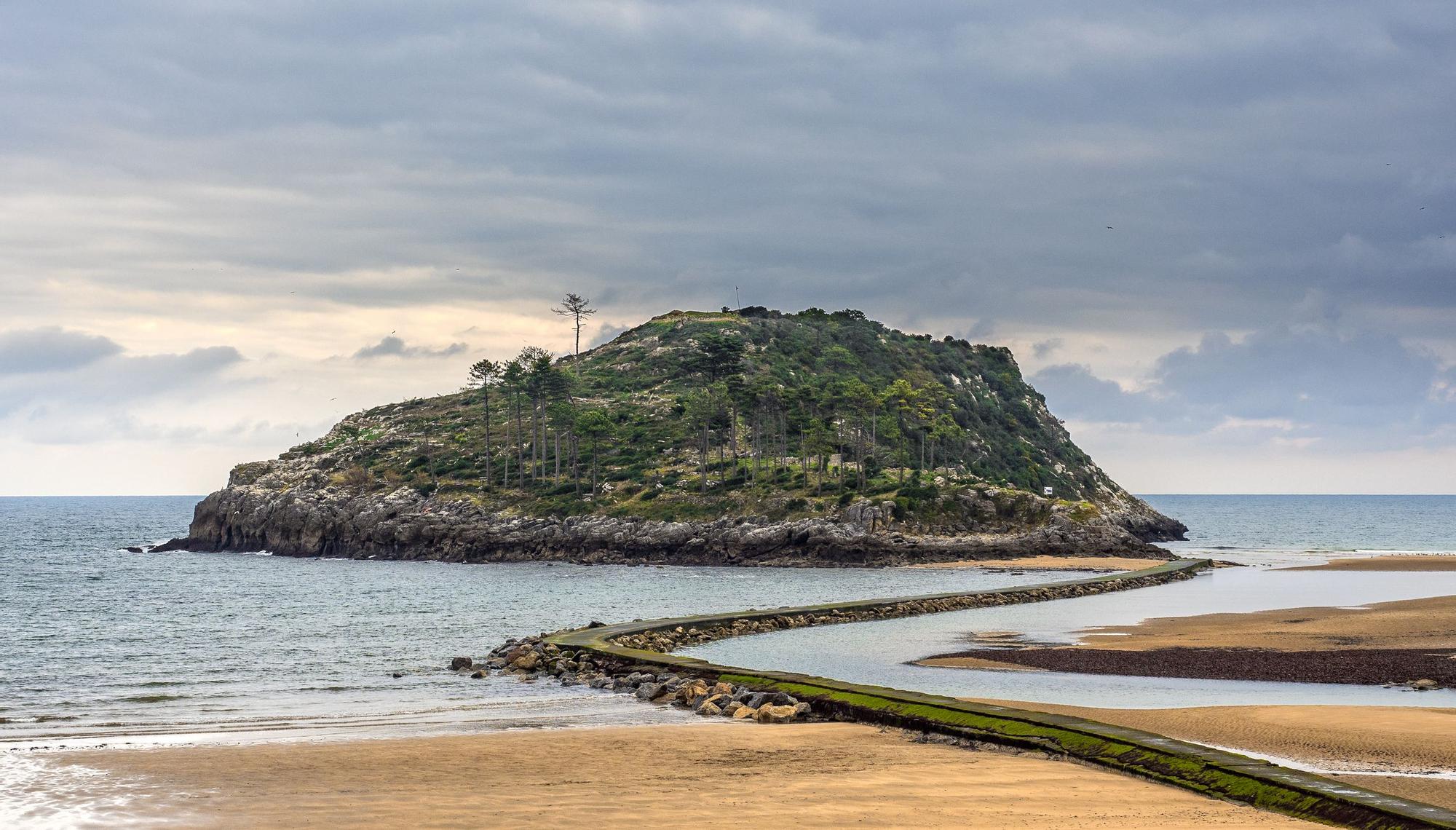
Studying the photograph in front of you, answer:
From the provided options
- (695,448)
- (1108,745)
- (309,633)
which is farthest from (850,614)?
(695,448)

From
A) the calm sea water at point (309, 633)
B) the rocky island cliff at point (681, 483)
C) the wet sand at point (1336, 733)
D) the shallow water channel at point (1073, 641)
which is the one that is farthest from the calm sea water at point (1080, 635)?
the rocky island cliff at point (681, 483)

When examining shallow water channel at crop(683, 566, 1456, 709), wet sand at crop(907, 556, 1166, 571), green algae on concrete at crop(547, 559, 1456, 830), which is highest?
wet sand at crop(907, 556, 1166, 571)

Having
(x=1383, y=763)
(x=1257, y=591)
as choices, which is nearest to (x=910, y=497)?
(x=1257, y=591)

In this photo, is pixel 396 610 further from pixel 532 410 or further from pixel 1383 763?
pixel 532 410

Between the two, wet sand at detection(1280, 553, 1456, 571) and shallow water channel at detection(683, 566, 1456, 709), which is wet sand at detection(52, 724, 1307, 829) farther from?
wet sand at detection(1280, 553, 1456, 571)

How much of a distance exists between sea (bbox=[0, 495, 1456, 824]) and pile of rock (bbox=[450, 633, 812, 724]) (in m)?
1.13

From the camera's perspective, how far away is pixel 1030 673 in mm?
39906

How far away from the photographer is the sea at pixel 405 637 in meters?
33.0

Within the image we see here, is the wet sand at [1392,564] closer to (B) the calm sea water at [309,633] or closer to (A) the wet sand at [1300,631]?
(B) the calm sea water at [309,633]

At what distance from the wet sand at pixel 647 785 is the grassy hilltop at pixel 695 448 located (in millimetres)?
→ 89679

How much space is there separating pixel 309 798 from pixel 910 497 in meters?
98.7

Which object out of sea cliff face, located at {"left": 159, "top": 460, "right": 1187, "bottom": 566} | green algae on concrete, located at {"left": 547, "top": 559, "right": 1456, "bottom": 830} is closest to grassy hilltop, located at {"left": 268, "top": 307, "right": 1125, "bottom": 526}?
sea cliff face, located at {"left": 159, "top": 460, "right": 1187, "bottom": 566}

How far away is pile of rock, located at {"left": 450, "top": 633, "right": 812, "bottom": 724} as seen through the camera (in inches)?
1232

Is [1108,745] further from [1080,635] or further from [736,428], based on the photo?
[736,428]
